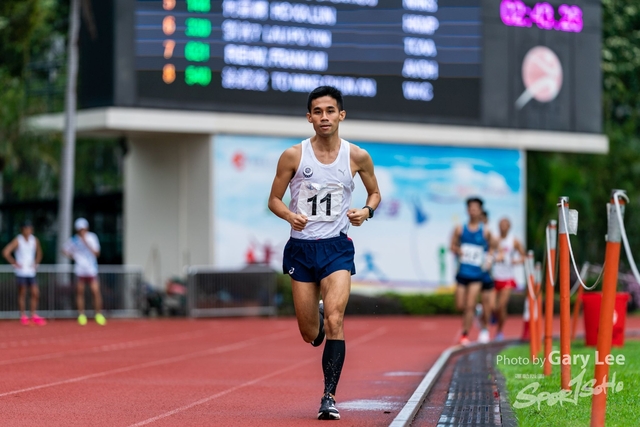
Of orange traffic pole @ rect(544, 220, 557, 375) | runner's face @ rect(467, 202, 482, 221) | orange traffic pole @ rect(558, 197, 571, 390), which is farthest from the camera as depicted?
runner's face @ rect(467, 202, 482, 221)

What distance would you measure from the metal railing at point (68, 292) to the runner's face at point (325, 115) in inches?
701

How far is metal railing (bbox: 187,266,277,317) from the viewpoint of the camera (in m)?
27.5

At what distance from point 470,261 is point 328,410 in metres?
9.10

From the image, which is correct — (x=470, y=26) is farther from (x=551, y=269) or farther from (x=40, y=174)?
(x=40, y=174)

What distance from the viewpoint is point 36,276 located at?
25984 mm

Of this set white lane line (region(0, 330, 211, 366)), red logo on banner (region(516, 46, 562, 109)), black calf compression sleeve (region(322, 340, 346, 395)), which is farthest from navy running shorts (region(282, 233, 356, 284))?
red logo on banner (region(516, 46, 562, 109))

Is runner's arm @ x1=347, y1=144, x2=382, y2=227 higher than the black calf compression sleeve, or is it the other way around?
runner's arm @ x1=347, y1=144, x2=382, y2=227

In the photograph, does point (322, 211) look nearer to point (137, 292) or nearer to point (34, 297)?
point (34, 297)

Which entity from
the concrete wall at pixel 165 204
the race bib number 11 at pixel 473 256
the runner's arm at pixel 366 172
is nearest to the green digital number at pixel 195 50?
the concrete wall at pixel 165 204

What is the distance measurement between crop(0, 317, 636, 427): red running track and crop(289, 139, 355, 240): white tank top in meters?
1.30

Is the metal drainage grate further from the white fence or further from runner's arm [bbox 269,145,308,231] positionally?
the white fence

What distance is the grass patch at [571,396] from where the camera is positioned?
309 inches

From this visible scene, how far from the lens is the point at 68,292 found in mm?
26250

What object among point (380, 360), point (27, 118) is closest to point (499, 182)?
point (27, 118)
